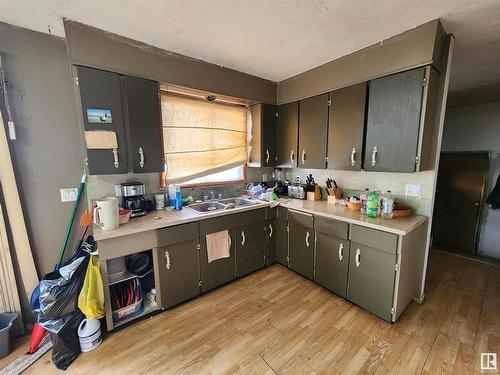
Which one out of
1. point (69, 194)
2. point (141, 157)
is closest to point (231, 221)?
point (141, 157)

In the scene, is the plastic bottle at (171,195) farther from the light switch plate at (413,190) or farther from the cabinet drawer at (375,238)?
the light switch plate at (413,190)

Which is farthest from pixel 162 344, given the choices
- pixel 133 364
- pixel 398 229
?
pixel 398 229

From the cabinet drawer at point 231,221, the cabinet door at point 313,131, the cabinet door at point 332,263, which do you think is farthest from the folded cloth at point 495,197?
the cabinet drawer at point 231,221

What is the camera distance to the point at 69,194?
187cm

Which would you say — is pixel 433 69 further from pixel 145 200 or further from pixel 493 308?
pixel 145 200

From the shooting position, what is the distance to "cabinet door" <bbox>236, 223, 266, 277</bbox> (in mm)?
2383

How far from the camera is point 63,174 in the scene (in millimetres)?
1836

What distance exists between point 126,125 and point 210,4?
1145mm

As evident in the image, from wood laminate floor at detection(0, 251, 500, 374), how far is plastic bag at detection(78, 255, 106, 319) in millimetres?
296

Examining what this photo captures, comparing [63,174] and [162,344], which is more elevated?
[63,174]

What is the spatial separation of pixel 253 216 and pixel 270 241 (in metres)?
0.47

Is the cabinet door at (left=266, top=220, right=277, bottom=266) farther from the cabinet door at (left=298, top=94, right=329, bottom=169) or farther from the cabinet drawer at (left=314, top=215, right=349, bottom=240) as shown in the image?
the cabinet door at (left=298, top=94, right=329, bottom=169)

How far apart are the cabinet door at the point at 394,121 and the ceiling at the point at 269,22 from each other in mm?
382

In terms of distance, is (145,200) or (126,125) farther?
(145,200)
